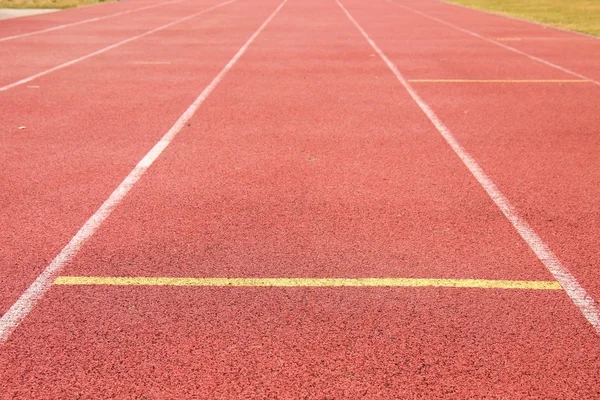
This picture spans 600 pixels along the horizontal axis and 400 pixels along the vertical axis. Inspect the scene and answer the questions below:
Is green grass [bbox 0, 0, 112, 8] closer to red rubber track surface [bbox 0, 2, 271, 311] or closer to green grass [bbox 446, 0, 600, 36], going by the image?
red rubber track surface [bbox 0, 2, 271, 311]

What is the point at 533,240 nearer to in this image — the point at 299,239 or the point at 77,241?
the point at 299,239

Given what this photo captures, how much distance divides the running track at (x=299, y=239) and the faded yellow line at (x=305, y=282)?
0.01 metres

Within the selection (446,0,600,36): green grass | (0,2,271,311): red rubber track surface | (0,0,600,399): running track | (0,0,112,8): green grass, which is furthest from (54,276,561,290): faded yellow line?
(0,0,112,8): green grass

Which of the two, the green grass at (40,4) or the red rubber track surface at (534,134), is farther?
the green grass at (40,4)

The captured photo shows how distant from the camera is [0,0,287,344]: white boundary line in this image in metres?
3.79

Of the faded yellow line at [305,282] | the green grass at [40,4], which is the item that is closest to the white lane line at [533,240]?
the faded yellow line at [305,282]

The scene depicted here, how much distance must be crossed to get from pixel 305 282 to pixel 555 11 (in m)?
26.4

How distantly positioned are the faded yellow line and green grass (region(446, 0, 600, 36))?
17237mm

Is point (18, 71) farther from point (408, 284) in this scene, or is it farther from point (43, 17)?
point (43, 17)

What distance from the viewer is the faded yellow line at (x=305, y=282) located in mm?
4176

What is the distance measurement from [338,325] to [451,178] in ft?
9.59

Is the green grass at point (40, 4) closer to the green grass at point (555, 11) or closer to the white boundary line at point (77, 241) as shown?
the green grass at point (555, 11)

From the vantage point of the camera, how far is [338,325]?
12.2 ft

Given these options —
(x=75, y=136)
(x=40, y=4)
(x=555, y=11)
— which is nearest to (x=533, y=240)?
(x=75, y=136)
